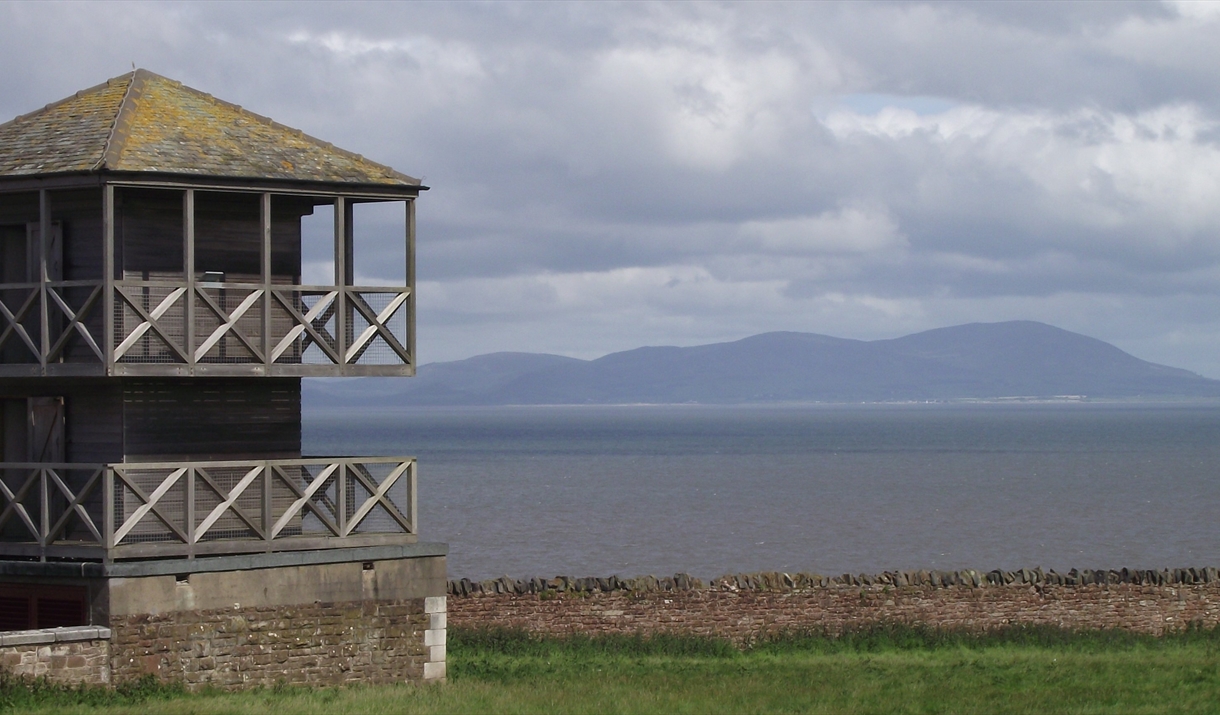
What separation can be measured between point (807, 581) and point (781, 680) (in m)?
4.75

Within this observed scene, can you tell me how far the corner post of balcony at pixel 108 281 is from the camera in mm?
19781

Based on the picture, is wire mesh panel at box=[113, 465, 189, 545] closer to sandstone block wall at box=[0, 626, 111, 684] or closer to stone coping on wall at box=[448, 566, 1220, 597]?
sandstone block wall at box=[0, 626, 111, 684]

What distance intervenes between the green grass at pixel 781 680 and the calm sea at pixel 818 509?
17310 millimetres

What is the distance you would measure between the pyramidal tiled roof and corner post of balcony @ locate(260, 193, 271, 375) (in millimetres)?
450

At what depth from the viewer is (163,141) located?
2102 centimetres

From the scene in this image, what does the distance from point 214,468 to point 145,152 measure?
13.8 ft

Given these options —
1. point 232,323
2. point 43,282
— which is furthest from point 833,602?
point 43,282

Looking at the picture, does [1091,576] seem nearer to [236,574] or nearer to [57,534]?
[236,574]

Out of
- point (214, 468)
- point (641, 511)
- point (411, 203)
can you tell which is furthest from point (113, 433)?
point (641, 511)

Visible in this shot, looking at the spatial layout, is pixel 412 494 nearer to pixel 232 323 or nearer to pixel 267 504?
pixel 267 504

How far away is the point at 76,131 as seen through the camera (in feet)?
69.9

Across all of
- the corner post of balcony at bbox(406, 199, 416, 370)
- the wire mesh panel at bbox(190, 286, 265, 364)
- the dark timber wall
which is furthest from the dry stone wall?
the wire mesh panel at bbox(190, 286, 265, 364)

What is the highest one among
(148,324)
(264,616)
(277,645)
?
(148,324)

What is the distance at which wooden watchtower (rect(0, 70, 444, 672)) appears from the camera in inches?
797
